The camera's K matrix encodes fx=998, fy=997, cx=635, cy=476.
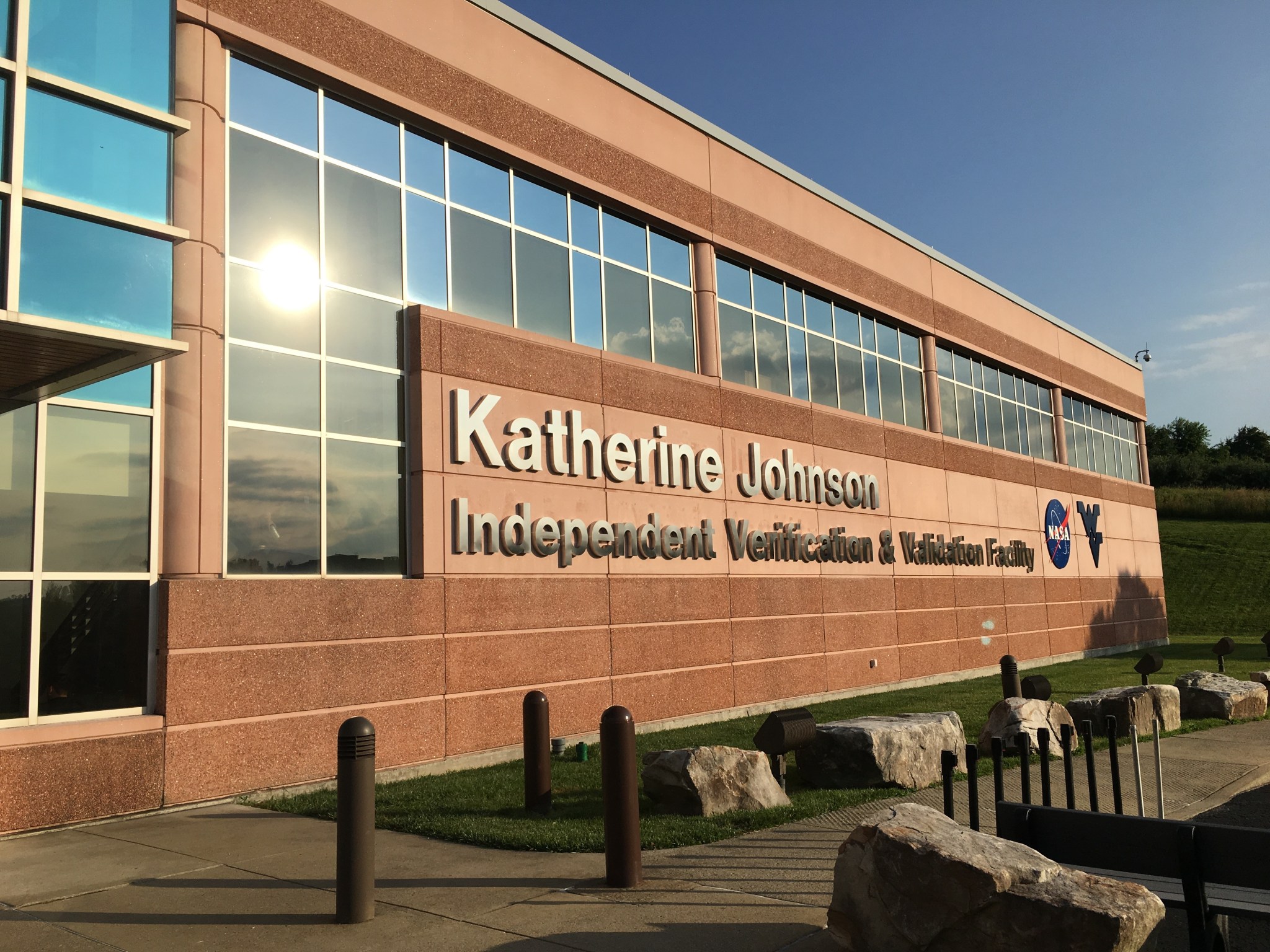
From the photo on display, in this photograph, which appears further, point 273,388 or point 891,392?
point 891,392

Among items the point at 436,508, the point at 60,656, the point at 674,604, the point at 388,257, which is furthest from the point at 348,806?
the point at 674,604

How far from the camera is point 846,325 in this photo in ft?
69.7

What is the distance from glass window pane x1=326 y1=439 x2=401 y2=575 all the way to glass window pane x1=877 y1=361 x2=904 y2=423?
13.1m

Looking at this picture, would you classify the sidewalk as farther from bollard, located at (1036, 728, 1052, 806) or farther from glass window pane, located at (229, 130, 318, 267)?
glass window pane, located at (229, 130, 318, 267)

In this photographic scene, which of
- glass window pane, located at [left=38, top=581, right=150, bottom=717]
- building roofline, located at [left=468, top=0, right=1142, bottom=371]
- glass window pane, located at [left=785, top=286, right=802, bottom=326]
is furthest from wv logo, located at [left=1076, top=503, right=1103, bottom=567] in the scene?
glass window pane, located at [left=38, top=581, right=150, bottom=717]

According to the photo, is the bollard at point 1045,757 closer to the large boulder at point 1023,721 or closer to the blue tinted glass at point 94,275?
the large boulder at point 1023,721

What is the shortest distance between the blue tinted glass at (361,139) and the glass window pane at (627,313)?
12.9 feet

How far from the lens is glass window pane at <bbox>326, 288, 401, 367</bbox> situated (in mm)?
11648

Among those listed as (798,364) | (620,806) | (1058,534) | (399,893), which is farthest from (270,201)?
(1058,534)

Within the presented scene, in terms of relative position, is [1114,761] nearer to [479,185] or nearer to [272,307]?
[272,307]

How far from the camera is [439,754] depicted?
11805mm

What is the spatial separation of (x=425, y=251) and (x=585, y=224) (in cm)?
327

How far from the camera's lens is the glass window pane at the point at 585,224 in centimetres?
1509

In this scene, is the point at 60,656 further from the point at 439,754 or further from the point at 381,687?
the point at 439,754
